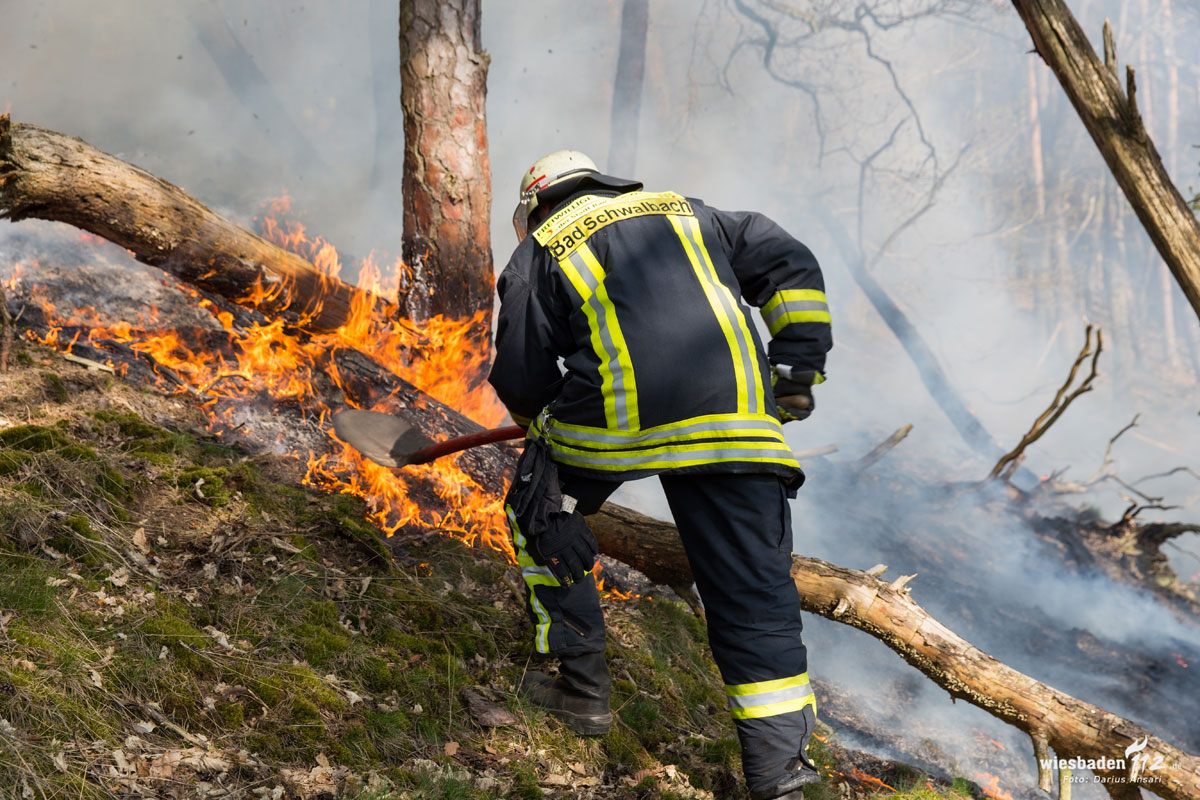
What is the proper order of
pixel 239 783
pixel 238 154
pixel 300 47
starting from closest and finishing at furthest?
1. pixel 239 783
2. pixel 238 154
3. pixel 300 47

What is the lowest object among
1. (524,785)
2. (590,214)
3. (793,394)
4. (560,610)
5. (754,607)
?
(524,785)

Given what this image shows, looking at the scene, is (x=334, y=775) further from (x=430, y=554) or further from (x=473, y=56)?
(x=473, y=56)

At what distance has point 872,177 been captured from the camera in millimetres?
18172

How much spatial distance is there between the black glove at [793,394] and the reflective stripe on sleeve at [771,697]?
995 mm

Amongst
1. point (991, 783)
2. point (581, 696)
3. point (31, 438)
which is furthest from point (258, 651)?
point (991, 783)

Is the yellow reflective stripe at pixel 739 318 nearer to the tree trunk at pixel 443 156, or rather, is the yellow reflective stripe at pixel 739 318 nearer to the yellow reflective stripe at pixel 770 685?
the yellow reflective stripe at pixel 770 685

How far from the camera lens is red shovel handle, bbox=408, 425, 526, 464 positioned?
138 inches

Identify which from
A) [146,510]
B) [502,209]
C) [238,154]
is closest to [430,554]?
[146,510]

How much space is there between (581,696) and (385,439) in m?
1.76

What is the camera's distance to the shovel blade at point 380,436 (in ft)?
13.0

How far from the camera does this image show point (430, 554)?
13.1 ft

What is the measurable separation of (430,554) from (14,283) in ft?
11.0

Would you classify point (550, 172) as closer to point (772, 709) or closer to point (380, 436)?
point (380, 436)

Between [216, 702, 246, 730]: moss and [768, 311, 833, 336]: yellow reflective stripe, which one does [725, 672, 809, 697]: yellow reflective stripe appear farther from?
[216, 702, 246, 730]: moss
